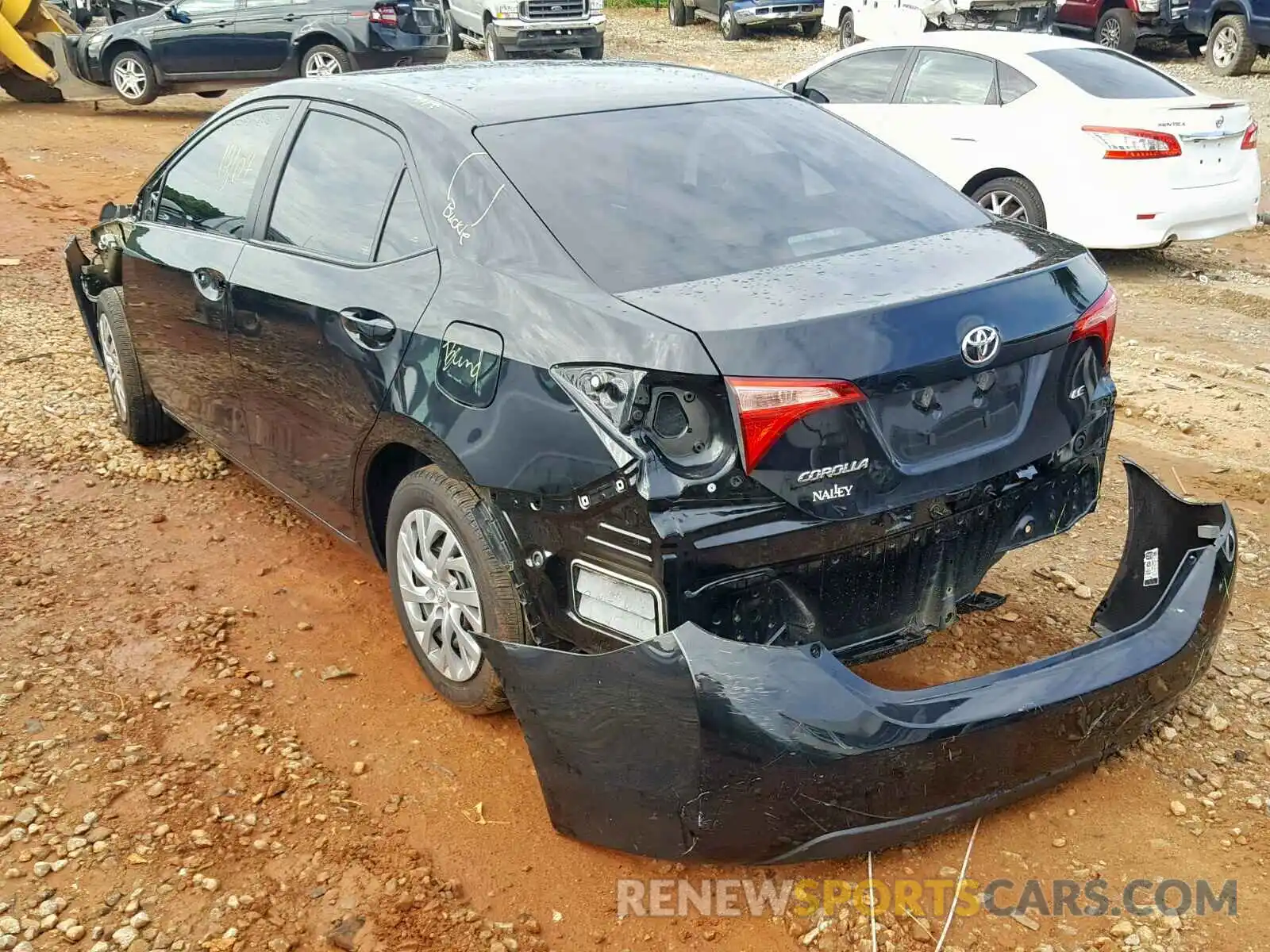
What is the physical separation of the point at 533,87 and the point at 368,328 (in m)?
0.97

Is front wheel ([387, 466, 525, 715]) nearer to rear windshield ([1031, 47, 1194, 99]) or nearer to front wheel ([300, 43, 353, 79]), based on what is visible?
rear windshield ([1031, 47, 1194, 99])

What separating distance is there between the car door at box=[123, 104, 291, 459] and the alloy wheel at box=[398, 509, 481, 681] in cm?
120

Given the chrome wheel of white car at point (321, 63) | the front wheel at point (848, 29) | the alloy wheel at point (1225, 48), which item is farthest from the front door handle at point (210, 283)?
the front wheel at point (848, 29)

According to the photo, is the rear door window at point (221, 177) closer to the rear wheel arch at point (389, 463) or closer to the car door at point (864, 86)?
the rear wheel arch at point (389, 463)

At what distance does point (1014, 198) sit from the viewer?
8656 millimetres

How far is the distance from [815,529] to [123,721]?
85.0 inches

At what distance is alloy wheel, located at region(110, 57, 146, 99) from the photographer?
47.8ft

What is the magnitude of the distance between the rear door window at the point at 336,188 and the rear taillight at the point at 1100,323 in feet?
6.32

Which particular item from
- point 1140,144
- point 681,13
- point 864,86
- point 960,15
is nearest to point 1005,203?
point 1140,144

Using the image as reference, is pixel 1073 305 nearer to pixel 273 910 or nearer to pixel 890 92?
pixel 273 910

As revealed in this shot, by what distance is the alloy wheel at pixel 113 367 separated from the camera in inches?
213

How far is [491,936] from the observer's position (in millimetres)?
2715

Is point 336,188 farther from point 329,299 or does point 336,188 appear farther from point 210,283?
point 210,283

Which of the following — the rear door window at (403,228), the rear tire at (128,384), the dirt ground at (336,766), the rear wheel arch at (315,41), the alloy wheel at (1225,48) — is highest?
the rear door window at (403,228)
